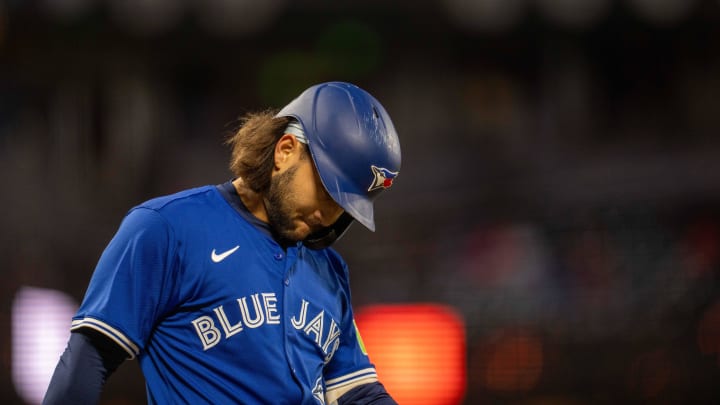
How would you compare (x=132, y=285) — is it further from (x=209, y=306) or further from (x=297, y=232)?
(x=297, y=232)

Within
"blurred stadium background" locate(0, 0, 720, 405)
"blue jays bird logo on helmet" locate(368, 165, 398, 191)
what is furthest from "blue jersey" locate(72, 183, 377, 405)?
"blurred stadium background" locate(0, 0, 720, 405)

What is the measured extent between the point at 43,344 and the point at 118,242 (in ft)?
15.5

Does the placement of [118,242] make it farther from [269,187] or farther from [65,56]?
[65,56]

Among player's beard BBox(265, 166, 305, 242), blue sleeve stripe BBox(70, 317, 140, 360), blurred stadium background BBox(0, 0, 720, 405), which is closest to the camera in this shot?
blue sleeve stripe BBox(70, 317, 140, 360)

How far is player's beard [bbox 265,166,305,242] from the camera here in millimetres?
1980

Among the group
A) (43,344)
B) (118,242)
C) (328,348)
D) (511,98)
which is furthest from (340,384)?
(511,98)

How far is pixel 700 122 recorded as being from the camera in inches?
317

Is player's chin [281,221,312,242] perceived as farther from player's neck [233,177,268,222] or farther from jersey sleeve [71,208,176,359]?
jersey sleeve [71,208,176,359]

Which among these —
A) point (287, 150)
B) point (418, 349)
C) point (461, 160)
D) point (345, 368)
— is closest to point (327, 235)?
point (287, 150)

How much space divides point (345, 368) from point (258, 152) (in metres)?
0.61

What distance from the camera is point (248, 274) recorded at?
1.95 m

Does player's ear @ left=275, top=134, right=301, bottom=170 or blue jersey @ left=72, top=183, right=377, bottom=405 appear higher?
player's ear @ left=275, top=134, right=301, bottom=170

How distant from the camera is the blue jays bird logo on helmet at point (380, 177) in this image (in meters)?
2.02

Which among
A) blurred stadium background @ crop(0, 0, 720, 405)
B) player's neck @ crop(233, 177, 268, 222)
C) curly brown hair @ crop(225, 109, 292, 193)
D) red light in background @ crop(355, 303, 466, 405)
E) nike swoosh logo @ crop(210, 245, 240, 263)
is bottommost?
red light in background @ crop(355, 303, 466, 405)
